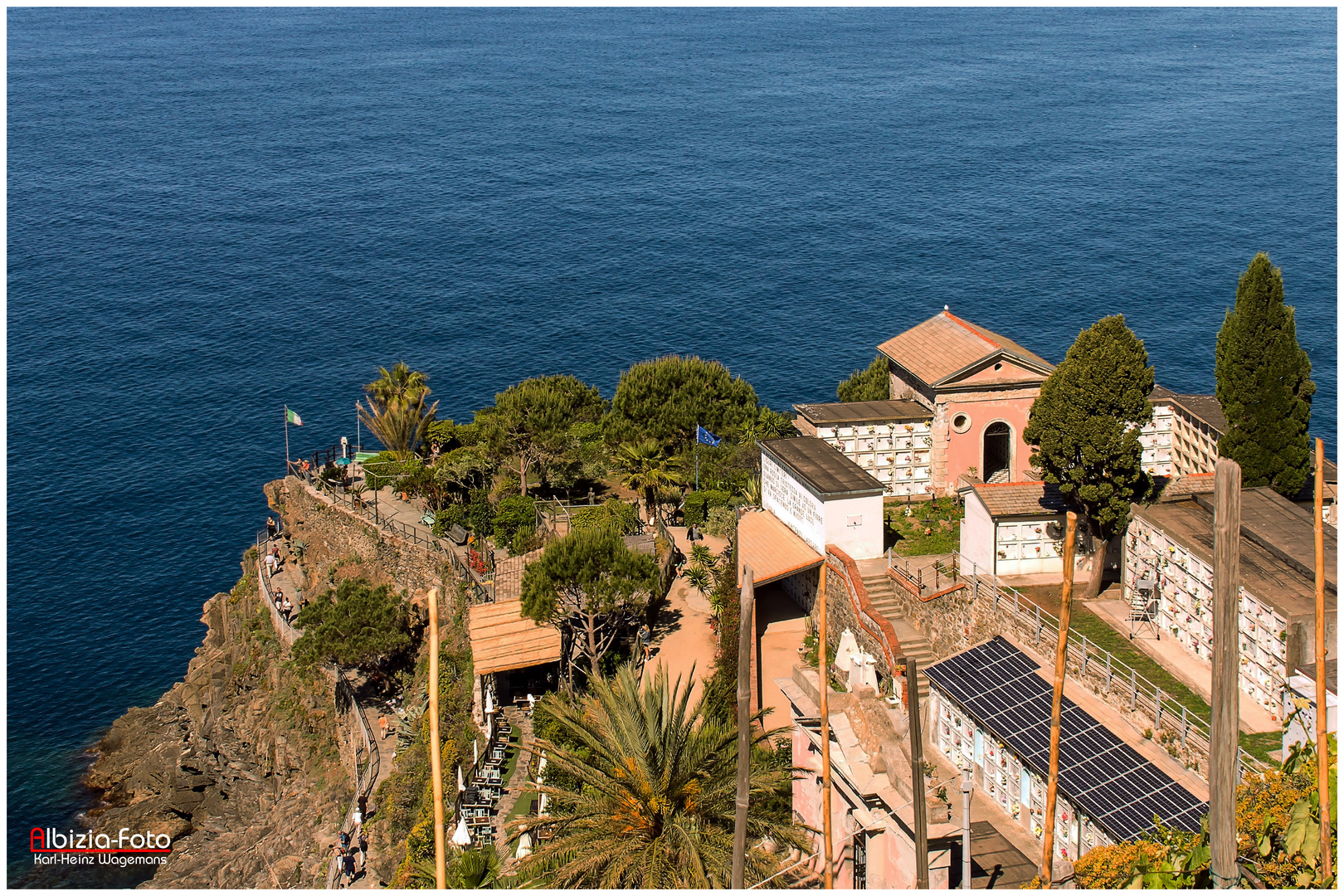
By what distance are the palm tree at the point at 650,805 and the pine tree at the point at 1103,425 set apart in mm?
15804

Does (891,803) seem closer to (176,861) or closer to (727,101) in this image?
(176,861)

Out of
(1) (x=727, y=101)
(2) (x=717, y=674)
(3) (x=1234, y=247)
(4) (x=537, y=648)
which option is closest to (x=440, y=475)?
(4) (x=537, y=648)

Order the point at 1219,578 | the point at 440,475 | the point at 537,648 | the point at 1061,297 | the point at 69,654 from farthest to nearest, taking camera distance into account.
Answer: the point at 1061,297
the point at 69,654
the point at 440,475
the point at 537,648
the point at 1219,578

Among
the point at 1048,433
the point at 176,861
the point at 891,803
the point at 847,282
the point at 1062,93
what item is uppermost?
the point at 1062,93

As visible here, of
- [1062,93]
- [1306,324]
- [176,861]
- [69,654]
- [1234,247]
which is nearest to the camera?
[176,861]

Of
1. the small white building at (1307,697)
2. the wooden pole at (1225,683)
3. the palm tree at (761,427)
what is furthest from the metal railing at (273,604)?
the wooden pole at (1225,683)

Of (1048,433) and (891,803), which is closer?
(891,803)

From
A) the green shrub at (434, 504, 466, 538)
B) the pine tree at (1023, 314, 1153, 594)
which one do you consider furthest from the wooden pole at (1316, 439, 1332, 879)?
the green shrub at (434, 504, 466, 538)

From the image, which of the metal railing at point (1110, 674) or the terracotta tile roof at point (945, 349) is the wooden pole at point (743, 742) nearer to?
the metal railing at point (1110, 674)

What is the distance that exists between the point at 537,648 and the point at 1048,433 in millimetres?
18889

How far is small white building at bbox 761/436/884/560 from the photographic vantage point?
44844mm

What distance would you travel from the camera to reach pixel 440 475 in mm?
60531

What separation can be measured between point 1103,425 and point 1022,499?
14.1ft

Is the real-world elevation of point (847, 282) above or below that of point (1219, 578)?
above
